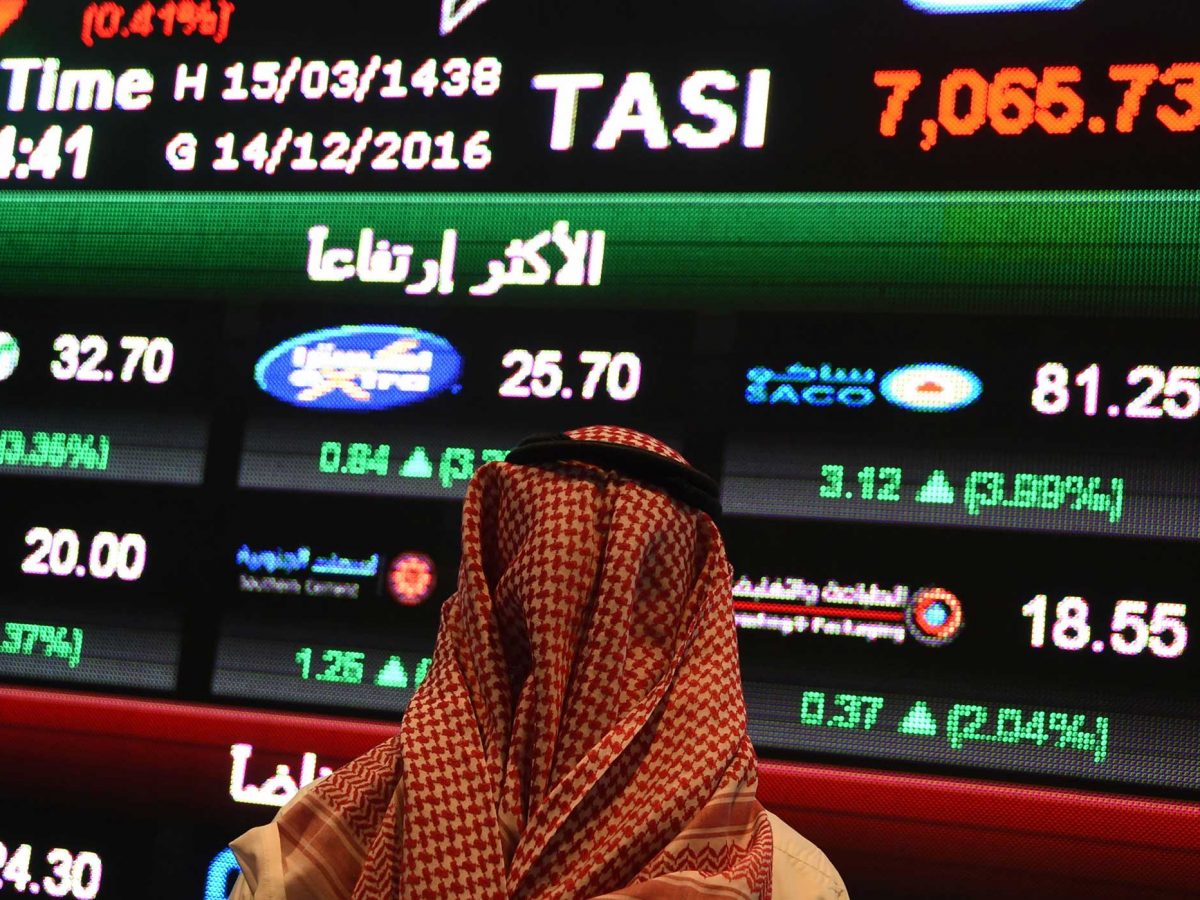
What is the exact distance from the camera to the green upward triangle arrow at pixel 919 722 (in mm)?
2844

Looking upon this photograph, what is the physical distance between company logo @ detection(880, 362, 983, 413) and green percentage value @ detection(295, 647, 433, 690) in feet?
3.84

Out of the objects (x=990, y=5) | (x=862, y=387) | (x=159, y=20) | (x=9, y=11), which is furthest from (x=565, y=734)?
(x=9, y=11)

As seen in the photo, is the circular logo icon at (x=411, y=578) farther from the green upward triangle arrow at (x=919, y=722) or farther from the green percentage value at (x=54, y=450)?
the green upward triangle arrow at (x=919, y=722)

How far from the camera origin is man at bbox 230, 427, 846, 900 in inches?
47.6

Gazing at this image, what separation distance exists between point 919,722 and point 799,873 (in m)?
1.51

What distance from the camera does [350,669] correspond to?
10.4 feet

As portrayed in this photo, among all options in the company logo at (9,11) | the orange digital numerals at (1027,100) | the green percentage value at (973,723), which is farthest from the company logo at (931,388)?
the company logo at (9,11)

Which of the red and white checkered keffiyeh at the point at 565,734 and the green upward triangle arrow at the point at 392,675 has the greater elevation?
the red and white checkered keffiyeh at the point at 565,734

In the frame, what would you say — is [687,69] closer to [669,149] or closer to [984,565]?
[669,149]

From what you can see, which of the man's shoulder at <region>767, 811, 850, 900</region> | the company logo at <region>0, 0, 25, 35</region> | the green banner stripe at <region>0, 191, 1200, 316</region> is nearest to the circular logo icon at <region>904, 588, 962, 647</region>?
the green banner stripe at <region>0, 191, 1200, 316</region>

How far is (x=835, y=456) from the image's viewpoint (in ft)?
9.81

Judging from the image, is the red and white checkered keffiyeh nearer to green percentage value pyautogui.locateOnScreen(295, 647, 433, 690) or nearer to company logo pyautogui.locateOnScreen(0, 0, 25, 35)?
green percentage value pyautogui.locateOnScreen(295, 647, 433, 690)

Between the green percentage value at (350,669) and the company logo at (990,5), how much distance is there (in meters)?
1.81

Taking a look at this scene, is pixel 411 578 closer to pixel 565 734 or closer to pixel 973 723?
pixel 973 723
